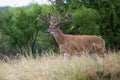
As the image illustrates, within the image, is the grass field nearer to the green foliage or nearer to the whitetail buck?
the whitetail buck

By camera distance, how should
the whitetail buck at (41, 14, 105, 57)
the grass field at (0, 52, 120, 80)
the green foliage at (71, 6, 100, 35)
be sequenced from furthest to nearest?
the green foliage at (71, 6, 100, 35), the whitetail buck at (41, 14, 105, 57), the grass field at (0, 52, 120, 80)

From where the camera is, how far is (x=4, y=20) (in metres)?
43.4

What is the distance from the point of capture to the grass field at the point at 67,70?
8188 millimetres

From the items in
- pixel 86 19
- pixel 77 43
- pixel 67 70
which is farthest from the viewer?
pixel 86 19

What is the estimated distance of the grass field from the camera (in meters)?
8.19

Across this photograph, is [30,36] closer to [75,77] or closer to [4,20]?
[4,20]

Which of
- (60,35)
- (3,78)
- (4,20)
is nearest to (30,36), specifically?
(4,20)

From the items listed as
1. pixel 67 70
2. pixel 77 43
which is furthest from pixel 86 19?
pixel 67 70

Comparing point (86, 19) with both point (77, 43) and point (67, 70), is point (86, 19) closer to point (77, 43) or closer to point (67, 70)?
point (77, 43)

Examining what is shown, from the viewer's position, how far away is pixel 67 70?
8797 millimetres

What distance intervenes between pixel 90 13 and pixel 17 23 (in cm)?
1306

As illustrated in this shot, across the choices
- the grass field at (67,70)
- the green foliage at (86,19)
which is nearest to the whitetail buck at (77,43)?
the grass field at (67,70)

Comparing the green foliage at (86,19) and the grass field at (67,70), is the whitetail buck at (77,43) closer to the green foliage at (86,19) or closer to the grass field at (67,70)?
the grass field at (67,70)

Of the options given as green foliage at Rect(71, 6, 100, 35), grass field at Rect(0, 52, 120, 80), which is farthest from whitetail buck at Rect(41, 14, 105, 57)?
green foliage at Rect(71, 6, 100, 35)
